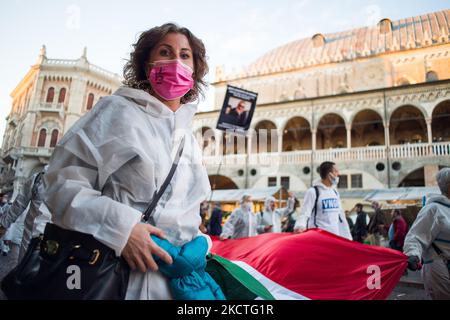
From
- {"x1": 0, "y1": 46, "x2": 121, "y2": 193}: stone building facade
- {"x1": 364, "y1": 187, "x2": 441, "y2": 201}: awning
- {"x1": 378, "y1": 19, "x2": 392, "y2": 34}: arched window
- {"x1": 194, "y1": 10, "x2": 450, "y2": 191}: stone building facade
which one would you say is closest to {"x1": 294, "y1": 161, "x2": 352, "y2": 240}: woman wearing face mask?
{"x1": 364, "y1": 187, "x2": 441, "y2": 201}: awning

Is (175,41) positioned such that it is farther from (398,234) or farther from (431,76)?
(431,76)

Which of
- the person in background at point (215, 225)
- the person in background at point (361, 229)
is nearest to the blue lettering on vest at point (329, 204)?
the person in background at point (215, 225)

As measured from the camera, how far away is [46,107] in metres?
40.9

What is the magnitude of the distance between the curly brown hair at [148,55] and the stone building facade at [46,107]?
43.3 meters

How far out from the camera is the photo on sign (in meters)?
11.6

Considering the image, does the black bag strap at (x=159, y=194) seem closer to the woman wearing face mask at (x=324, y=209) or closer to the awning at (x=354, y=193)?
the woman wearing face mask at (x=324, y=209)

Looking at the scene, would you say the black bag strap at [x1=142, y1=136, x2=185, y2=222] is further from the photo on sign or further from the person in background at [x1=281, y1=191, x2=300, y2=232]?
the photo on sign

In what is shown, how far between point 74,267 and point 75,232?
0.13m

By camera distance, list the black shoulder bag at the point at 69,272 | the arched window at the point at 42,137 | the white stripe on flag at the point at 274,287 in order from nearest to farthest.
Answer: the black shoulder bag at the point at 69,272 → the white stripe on flag at the point at 274,287 → the arched window at the point at 42,137

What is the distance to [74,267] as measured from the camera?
3.48 ft

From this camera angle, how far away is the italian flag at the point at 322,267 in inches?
138

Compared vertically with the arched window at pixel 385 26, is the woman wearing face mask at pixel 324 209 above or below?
below

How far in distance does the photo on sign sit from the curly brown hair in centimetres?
→ 944
